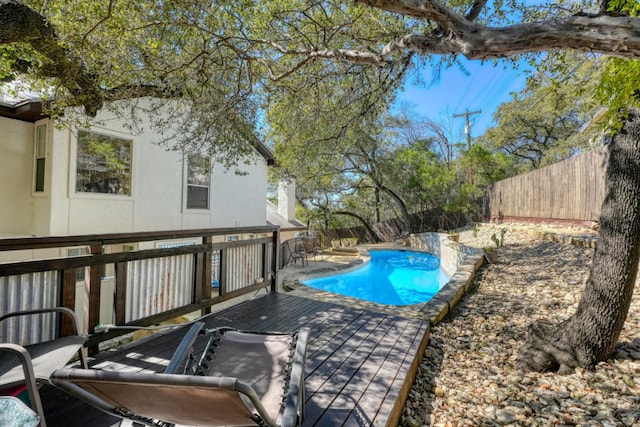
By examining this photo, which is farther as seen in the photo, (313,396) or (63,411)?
(313,396)

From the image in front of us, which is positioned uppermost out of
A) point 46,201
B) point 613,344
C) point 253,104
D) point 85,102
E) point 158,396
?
point 253,104

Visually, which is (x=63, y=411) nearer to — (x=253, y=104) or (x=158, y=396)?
(x=158, y=396)

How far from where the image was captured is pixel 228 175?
9.23 meters

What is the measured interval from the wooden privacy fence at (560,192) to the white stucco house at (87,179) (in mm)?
9877

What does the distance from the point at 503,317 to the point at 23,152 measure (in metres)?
8.86

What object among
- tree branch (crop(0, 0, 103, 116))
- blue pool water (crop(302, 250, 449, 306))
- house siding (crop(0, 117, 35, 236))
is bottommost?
blue pool water (crop(302, 250, 449, 306))

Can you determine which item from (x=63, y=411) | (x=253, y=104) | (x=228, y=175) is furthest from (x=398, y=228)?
(x=63, y=411)

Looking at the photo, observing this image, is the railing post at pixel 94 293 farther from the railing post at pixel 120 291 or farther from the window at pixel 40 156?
the window at pixel 40 156

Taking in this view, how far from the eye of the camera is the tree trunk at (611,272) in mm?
2428

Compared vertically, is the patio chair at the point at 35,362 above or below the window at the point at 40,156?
below

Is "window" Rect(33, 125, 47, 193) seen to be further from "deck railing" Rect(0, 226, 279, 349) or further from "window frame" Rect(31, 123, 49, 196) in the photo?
"deck railing" Rect(0, 226, 279, 349)

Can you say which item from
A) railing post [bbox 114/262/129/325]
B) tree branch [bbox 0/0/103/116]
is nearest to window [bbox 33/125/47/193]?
tree branch [bbox 0/0/103/116]

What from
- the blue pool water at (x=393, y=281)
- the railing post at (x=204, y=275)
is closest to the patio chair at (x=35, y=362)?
the railing post at (x=204, y=275)

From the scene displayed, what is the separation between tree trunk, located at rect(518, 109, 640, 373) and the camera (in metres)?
2.43
